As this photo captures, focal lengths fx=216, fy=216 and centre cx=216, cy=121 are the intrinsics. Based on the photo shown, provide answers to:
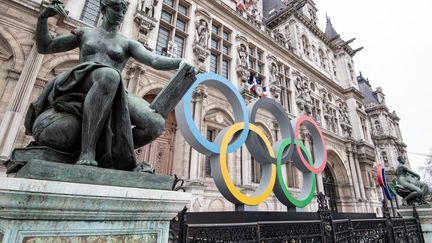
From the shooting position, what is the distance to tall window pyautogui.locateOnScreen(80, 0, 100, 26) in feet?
30.1

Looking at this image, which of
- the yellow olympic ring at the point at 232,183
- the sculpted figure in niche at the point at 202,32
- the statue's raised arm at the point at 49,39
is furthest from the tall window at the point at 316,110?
the statue's raised arm at the point at 49,39

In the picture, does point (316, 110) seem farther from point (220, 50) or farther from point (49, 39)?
point (49, 39)

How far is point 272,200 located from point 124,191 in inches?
476

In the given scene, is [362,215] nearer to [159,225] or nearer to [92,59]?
[159,225]

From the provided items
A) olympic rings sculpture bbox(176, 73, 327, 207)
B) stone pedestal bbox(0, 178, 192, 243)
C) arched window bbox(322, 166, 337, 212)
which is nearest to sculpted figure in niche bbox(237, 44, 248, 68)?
olympic rings sculpture bbox(176, 73, 327, 207)

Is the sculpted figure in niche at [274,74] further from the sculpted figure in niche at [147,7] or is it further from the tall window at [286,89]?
the sculpted figure in niche at [147,7]

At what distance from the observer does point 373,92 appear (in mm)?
44469

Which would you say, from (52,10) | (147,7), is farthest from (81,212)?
(147,7)

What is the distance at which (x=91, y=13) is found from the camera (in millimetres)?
9406

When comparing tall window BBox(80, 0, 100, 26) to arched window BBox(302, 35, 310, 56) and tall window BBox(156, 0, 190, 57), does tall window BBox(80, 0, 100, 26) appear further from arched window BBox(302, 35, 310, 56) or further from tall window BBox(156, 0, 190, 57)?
arched window BBox(302, 35, 310, 56)

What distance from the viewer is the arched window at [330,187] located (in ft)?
59.6

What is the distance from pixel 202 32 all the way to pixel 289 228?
11447 millimetres

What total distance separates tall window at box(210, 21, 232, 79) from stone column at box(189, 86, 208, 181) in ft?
8.80

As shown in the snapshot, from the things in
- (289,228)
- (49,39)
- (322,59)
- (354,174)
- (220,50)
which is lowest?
(289,228)
